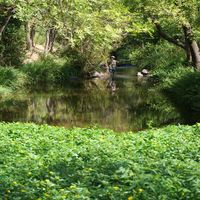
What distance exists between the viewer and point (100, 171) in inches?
258

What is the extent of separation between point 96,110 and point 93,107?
119 centimetres

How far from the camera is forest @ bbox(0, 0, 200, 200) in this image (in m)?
5.93

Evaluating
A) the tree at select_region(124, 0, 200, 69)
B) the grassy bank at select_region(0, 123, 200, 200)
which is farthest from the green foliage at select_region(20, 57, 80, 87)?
the grassy bank at select_region(0, 123, 200, 200)

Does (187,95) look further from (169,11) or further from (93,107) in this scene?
(169,11)

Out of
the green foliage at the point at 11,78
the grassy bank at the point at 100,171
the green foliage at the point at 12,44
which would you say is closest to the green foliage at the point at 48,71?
the green foliage at the point at 12,44

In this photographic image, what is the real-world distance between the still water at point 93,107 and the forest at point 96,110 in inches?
2.2

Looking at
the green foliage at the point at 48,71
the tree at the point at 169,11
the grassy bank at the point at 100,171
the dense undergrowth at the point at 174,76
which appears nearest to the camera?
the grassy bank at the point at 100,171

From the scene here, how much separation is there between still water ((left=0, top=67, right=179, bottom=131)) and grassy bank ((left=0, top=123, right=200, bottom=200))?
8271 mm

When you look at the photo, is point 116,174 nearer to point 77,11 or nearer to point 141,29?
point 77,11

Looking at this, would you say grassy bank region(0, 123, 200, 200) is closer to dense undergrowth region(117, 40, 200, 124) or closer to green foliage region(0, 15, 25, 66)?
dense undergrowth region(117, 40, 200, 124)

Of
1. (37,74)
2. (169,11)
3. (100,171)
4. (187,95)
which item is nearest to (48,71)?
(37,74)

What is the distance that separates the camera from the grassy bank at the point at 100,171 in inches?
213

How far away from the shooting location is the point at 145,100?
27.1 metres

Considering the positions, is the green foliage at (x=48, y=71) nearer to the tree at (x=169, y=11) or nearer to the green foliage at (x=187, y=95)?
the tree at (x=169, y=11)
